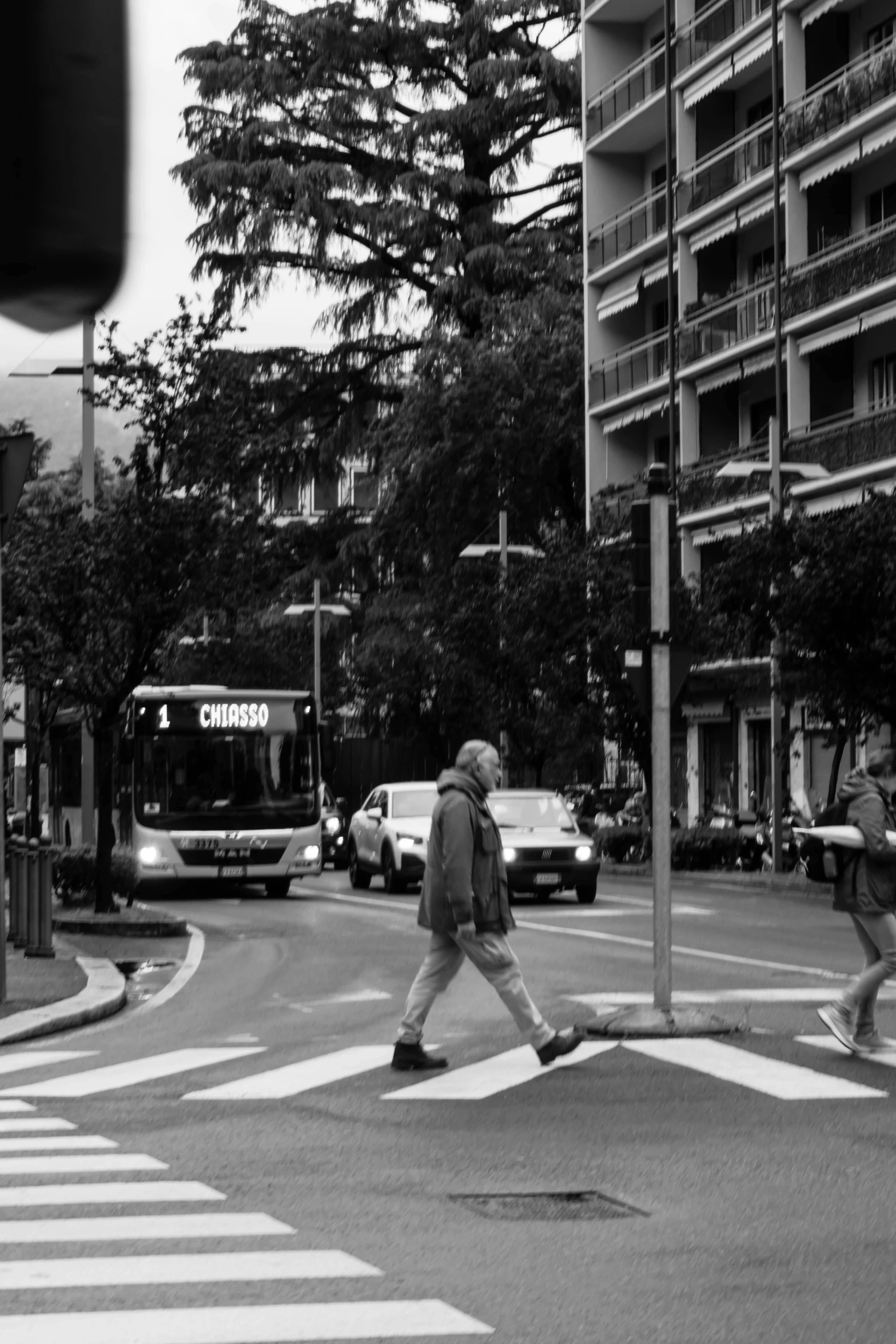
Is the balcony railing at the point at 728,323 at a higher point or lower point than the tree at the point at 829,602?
higher

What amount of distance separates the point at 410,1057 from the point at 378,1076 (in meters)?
0.27

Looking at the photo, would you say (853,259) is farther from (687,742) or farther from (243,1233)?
(243,1233)

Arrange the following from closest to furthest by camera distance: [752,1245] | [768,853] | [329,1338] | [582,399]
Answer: [329,1338]
[752,1245]
[768,853]
[582,399]

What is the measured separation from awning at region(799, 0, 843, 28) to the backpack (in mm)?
36446

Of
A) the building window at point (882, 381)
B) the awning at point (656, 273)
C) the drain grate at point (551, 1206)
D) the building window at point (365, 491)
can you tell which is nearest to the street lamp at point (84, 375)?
the drain grate at point (551, 1206)

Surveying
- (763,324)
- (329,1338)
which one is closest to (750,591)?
(763,324)

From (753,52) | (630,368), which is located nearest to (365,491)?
(630,368)

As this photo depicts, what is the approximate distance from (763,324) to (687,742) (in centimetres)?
1141

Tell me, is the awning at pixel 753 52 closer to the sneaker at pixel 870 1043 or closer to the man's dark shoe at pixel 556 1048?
the sneaker at pixel 870 1043

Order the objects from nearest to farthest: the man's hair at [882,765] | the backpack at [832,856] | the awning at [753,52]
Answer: the backpack at [832,856], the man's hair at [882,765], the awning at [753,52]

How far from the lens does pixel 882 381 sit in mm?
47156

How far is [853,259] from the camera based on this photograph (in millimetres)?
45406

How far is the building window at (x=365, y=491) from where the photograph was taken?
61.0m

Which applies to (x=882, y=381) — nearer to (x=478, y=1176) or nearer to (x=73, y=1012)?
(x=73, y=1012)
